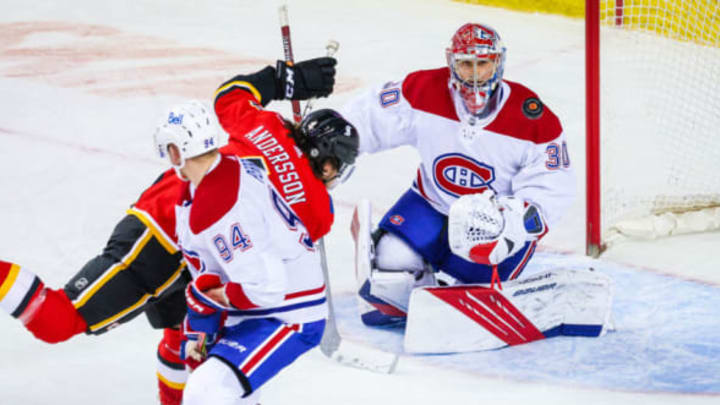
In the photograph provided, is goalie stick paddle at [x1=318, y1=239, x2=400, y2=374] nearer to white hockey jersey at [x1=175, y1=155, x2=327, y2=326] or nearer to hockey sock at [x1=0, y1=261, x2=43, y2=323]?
white hockey jersey at [x1=175, y1=155, x2=327, y2=326]

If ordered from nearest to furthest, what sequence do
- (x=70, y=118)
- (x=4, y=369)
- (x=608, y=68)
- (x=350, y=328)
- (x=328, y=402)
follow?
(x=328, y=402), (x=4, y=369), (x=350, y=328), (x=608, y=68), (x=70, y=118)

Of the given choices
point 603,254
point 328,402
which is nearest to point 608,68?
point 603,254

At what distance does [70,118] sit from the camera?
5.15m

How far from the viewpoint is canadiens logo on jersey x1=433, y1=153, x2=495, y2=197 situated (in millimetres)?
3078

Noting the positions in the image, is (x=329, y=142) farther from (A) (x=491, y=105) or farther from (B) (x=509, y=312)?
(B) (x=509, y=312)

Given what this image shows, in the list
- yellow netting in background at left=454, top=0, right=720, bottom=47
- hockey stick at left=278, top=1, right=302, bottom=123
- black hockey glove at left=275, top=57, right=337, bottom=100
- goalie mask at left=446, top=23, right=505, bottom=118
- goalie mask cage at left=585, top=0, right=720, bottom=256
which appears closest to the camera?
black hockey glove at left=275, top=57, right=337, bottom=100

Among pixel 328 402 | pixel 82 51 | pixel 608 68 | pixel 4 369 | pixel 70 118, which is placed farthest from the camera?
pixel 82 51

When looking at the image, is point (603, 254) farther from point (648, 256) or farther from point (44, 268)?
point (44, 268)

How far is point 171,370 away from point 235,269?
0.65 metres

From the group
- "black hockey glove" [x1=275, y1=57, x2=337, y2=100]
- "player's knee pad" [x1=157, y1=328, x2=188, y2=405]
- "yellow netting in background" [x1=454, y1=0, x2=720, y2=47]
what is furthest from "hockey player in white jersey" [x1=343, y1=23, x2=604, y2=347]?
"yellow netting in background" [x1=454, y1=0, x2=720, y2=47]

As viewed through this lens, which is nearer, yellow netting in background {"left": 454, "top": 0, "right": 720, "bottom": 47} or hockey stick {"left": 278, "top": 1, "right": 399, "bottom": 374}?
hockey stick {"left": 278, "top": 1, "right": 399, "bottom": 374}

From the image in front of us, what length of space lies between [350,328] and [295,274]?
1.02 metres

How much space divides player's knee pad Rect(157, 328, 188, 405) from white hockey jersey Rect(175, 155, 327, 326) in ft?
1.30

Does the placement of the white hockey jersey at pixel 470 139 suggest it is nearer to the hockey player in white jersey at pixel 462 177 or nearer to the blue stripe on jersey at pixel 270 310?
the hockey player in white jersey at pixel 462 177
